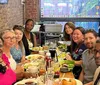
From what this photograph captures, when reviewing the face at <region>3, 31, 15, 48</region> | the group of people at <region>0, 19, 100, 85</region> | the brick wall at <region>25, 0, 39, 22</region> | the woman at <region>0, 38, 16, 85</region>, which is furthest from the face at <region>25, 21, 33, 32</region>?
the brick wall at <region>25, 0, 39, 22</region>

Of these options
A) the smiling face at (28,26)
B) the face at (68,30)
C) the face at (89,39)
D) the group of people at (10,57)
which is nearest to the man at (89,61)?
the face at (89,39)

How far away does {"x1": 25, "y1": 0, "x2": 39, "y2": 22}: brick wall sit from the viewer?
7023 millimetres

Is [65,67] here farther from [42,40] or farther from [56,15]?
[56,15]

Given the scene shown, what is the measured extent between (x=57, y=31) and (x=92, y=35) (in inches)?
128

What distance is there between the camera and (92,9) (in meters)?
7.43

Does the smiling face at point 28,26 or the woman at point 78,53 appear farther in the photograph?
the smiling face at point 28,26

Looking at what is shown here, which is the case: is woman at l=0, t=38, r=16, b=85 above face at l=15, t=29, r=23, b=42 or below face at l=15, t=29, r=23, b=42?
below

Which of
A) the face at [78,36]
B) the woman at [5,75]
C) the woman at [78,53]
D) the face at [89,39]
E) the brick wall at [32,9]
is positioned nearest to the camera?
the woman at [5,75]

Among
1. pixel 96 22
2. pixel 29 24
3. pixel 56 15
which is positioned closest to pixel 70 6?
pixel 56 15

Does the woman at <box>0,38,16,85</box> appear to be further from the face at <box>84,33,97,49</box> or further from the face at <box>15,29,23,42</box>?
the face at <box>15,29,23,42</box>

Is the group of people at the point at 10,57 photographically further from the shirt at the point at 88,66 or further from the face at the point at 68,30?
the face at the point at 68,30

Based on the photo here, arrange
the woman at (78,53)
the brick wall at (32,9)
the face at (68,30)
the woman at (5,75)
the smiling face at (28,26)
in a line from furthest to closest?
the brick wall at (32,9)
the smiling face at (28,26)
the face at (68,30)
the woman at (78,53)
the woman at (5,75)

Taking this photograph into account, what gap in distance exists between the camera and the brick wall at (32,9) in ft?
Answer: 23.0

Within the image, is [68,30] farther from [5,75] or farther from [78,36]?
[5,75]
